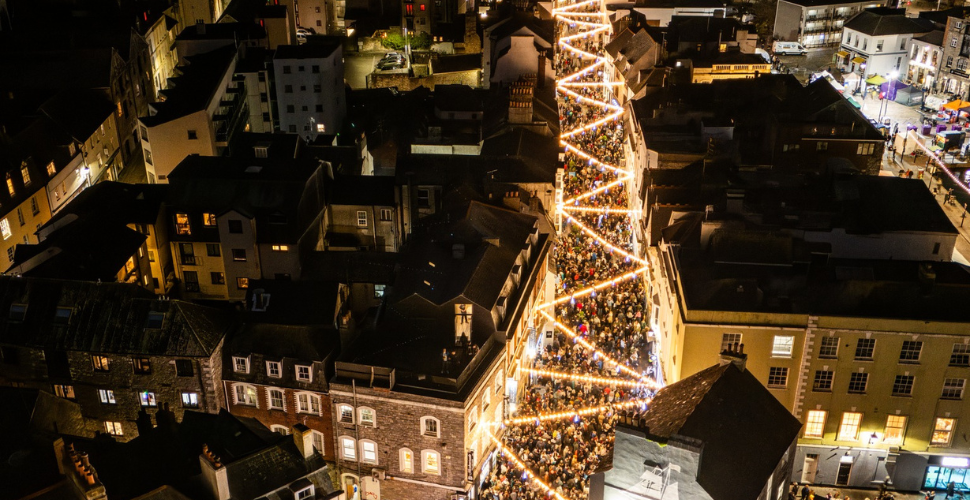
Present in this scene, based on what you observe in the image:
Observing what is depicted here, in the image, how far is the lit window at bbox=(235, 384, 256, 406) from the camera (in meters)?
50.9

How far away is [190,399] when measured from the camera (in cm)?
5088

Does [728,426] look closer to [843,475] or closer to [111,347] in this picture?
[843,475]

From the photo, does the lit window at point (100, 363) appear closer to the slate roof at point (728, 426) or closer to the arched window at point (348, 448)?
the arched window at point (348, 448)

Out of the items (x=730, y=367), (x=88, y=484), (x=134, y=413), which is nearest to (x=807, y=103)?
(x=730, y=367)

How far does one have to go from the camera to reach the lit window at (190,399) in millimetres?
50719

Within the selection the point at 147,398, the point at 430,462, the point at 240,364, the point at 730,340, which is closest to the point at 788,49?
the point at 730,340

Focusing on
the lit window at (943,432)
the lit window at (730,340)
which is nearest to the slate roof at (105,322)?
the lit window at (730,340)

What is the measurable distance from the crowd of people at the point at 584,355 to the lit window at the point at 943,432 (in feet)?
55.0

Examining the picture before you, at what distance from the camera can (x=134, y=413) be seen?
2024 inches

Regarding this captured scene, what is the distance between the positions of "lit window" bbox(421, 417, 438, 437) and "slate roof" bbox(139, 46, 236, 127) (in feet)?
130

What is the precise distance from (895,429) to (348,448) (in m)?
31.9

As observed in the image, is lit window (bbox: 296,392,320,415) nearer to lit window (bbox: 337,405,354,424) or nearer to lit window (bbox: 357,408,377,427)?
lit window (bbox: 337,405,354,424)

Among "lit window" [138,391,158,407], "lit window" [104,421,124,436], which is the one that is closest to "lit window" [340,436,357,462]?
"lit window" [138,391,158,407]

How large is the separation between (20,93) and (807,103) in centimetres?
7249
